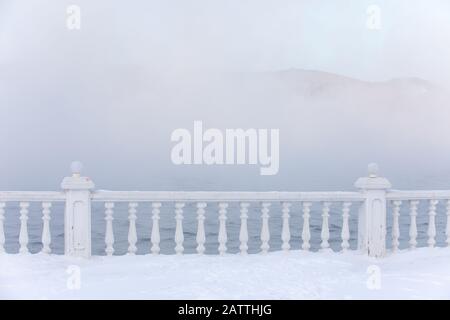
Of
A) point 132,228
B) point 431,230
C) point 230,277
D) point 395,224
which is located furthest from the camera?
point 431,230

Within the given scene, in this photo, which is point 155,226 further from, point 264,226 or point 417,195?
point 417,195

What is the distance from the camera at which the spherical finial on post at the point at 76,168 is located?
4215 millimetres

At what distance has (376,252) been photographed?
4.46 metres

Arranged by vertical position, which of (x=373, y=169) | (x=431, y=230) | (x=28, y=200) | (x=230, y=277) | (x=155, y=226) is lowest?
(x=230, y=277)

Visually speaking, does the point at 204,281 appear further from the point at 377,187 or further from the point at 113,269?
the point at 377,187

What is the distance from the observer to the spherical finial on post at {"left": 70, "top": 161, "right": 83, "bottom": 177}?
421cm

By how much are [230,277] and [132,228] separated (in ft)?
3.36

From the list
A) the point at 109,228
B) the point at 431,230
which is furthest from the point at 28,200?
the point at 431,230

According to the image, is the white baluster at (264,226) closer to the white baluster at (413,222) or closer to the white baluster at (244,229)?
the white baluster at (244,229)

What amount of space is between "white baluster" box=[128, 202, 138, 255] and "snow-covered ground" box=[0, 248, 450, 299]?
93mm

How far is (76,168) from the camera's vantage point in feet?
13.9

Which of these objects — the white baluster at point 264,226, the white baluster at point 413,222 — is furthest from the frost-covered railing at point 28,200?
the white baluster at point 413,222

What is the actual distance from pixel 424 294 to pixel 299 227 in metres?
3.14
